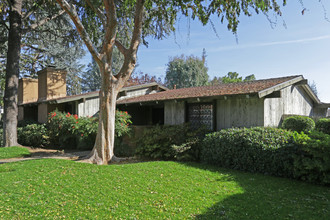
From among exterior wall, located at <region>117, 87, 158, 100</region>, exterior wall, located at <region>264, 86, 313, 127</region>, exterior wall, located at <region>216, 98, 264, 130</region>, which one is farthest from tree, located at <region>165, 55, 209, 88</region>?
exterior wall, located at <region>216, 98, 264, 130</region>

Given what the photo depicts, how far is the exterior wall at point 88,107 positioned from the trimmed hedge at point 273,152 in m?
8.76

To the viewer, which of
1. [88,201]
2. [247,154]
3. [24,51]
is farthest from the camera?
[24,51]

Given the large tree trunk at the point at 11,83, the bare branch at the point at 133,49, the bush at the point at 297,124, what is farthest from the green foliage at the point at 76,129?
the bush at the point at 297,124

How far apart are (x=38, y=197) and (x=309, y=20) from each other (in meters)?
8.32

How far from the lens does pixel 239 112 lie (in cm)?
1020

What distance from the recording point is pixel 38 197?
15.7 feet

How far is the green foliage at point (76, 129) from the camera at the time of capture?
474 inches

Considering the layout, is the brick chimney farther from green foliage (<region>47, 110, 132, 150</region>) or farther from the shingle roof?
the shingle roof

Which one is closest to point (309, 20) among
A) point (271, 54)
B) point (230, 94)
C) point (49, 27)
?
point (230, 94)

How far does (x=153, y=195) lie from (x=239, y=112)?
649cm

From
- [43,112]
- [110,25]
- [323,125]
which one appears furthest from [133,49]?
[323,125]

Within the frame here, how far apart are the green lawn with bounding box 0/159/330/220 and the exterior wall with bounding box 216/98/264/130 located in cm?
348

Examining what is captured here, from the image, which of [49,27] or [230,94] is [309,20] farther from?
[49,27]

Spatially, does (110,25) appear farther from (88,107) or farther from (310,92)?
(310,92)
